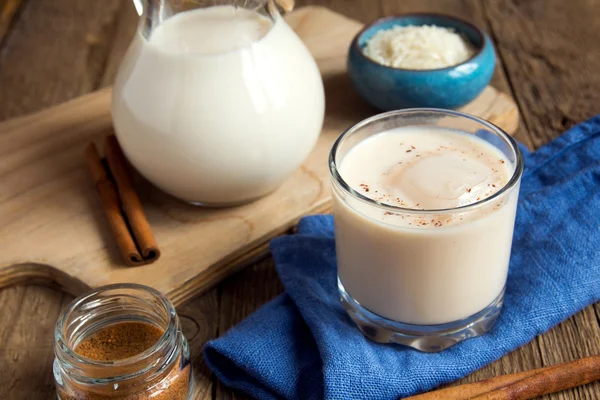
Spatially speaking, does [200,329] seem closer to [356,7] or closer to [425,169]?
[425,169]

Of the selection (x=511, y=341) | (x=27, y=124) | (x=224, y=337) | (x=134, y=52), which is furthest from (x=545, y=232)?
(x=27, y=124)

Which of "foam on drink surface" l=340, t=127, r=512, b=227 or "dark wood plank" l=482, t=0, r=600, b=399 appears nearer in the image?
"foam on drink surface" l=340, t=127, r=512, b=227

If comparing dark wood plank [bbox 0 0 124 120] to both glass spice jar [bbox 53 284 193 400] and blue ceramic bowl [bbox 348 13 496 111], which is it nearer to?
blue ceramic bowl [bbox 348 13 496 111]

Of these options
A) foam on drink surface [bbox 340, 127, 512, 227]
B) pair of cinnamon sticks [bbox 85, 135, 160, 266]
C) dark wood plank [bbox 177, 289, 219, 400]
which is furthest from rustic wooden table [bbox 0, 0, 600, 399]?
foam on drink surface [bbox 340, 127, 512, 227]

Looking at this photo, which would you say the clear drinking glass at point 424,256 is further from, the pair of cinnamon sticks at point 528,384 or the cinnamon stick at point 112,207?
the cinnamon stick at point 112,207

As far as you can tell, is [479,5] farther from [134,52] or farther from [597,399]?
[597,399]

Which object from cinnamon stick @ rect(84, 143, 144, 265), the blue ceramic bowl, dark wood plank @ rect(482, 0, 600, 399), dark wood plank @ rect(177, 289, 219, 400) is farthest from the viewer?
dark wood plank @ rect(482, 0, 600, 399)
